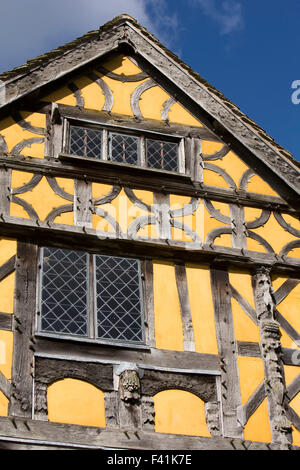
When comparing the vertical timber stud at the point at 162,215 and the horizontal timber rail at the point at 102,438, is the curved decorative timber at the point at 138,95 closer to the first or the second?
the vertical timber stud at the point at 162,215

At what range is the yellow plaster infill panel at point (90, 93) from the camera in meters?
12.9

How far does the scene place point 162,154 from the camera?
12.9 metres

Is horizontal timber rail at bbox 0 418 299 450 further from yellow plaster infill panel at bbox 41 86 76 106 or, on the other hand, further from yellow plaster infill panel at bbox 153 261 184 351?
yellow plaster infill panel at bbox 41 86 76 106

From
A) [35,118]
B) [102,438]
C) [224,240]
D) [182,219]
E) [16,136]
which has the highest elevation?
[35,118]

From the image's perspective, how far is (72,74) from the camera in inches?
513

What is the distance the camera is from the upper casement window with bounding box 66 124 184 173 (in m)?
12.5

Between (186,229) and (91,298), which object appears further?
(186,229)

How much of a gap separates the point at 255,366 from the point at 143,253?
82.6 inches

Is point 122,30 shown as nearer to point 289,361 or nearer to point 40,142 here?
point 40,142

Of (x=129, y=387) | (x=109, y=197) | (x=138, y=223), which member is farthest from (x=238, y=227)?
(x=129, y=387)

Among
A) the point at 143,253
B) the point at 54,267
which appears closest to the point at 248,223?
the point at 143,253

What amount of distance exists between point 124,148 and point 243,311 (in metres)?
3.06

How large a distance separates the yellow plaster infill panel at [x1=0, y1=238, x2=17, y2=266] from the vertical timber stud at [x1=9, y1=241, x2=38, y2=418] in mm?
65

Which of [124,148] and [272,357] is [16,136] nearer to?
[124,148]
